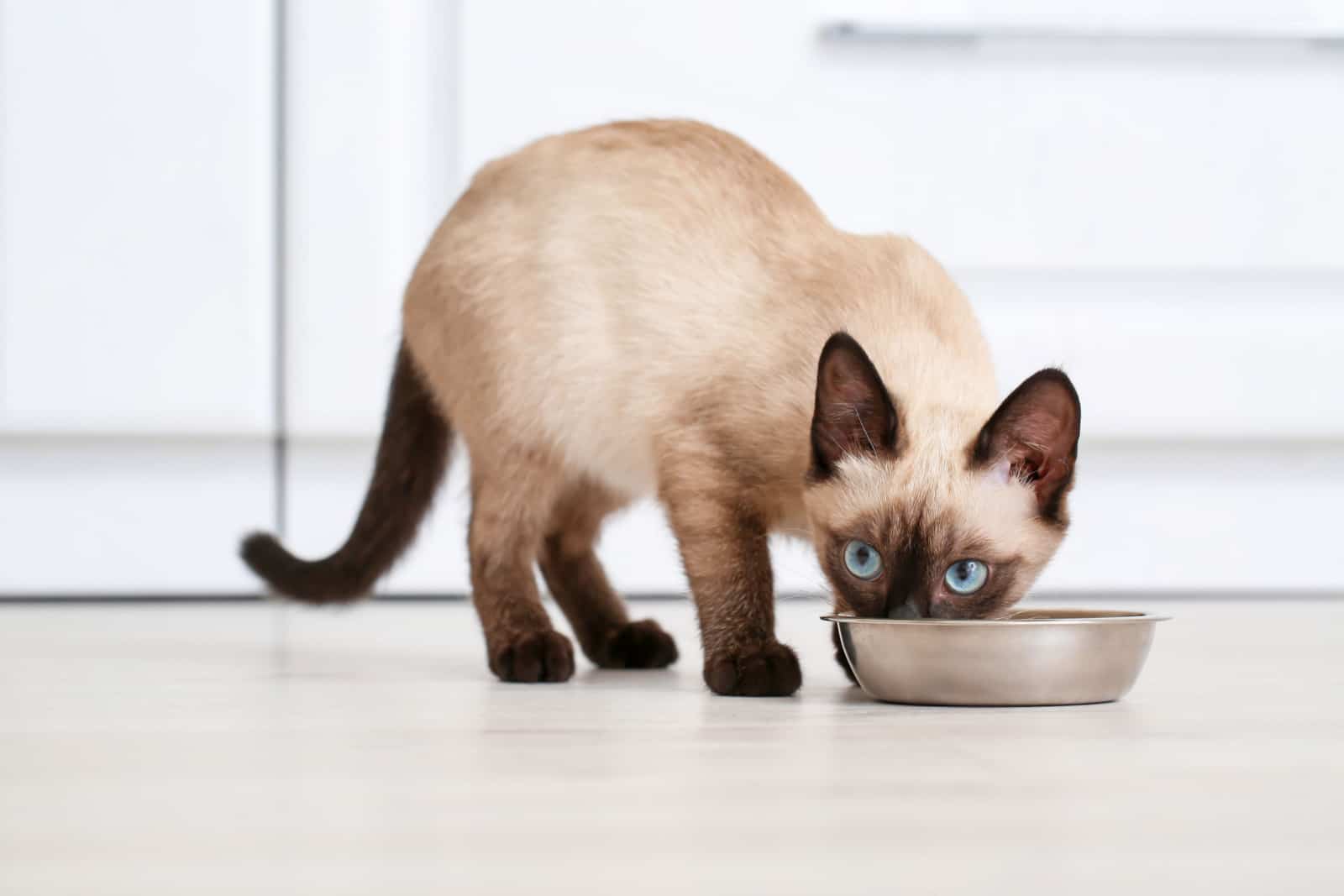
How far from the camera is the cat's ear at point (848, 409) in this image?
1.62 meters

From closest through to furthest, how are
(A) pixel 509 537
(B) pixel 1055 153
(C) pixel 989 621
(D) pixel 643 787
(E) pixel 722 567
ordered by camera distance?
(D) pixel 643 787 < (C) pixel 989 621 < (E) pixel 722 567 < (A) pixel 509 537 < (B) pixel 1055 153

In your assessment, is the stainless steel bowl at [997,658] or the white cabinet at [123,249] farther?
the white cabinet at [123,249]

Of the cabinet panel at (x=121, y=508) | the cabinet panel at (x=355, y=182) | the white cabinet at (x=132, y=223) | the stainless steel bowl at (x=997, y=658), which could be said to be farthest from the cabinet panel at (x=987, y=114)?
the stainless steel bowl at (x=997, y=658)

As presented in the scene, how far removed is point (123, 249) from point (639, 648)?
5.59 feet

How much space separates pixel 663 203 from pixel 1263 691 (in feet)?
3.18

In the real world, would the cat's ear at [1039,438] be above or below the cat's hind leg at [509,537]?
above

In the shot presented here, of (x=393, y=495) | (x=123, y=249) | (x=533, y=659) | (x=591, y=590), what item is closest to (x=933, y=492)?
(x=533, y=659)

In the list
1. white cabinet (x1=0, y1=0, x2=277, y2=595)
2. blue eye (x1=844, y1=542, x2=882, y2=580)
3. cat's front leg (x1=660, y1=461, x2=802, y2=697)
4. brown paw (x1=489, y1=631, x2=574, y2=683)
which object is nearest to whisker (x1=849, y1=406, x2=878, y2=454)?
blue eye (x1=844, y1=542, x2=882, y2=580)

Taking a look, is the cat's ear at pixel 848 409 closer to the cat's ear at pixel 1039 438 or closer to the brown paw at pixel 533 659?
the cat's ear at pixel 1039 438

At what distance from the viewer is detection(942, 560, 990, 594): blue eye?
1617mm

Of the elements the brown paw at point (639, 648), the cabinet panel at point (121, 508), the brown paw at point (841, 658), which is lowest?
the cabinet panel at point (121, 508)

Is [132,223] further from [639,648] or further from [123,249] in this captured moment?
[639,648]

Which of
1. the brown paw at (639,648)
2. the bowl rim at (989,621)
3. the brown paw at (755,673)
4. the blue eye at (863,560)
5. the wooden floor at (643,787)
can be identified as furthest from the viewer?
the brown paw at (639,648)

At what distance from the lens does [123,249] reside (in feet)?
10.6
